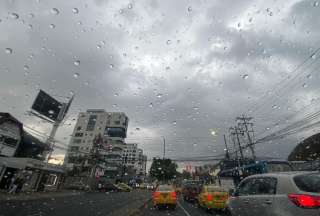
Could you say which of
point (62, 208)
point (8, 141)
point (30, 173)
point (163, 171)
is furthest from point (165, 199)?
point (163, 171)

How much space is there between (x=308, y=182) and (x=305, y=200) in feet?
1.41

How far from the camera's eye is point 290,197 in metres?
3.75

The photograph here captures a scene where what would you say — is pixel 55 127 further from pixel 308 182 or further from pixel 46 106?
pixel 308 182

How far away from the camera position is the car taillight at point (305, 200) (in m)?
3.43

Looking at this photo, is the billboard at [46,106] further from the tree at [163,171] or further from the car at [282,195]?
the tree at [163,171]

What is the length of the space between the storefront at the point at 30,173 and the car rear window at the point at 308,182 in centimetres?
2486

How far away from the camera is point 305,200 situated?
3527 millimetres

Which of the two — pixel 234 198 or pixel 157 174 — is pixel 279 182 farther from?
pixel 157 174

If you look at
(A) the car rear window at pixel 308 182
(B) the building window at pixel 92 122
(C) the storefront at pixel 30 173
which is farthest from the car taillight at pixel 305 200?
(B) the building window at pixel 92 122

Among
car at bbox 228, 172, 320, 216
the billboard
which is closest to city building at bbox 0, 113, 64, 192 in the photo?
the billboard

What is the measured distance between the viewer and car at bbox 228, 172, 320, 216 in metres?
3.51

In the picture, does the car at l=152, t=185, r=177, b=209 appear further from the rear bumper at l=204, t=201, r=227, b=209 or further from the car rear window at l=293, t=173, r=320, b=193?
the car rear window at l=293, t=173, r=320, b=193

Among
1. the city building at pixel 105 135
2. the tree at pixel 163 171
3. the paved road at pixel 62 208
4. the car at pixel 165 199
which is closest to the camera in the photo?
the paved road at pixel 62 208

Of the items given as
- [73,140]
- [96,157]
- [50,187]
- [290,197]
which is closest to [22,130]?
[50,187]
